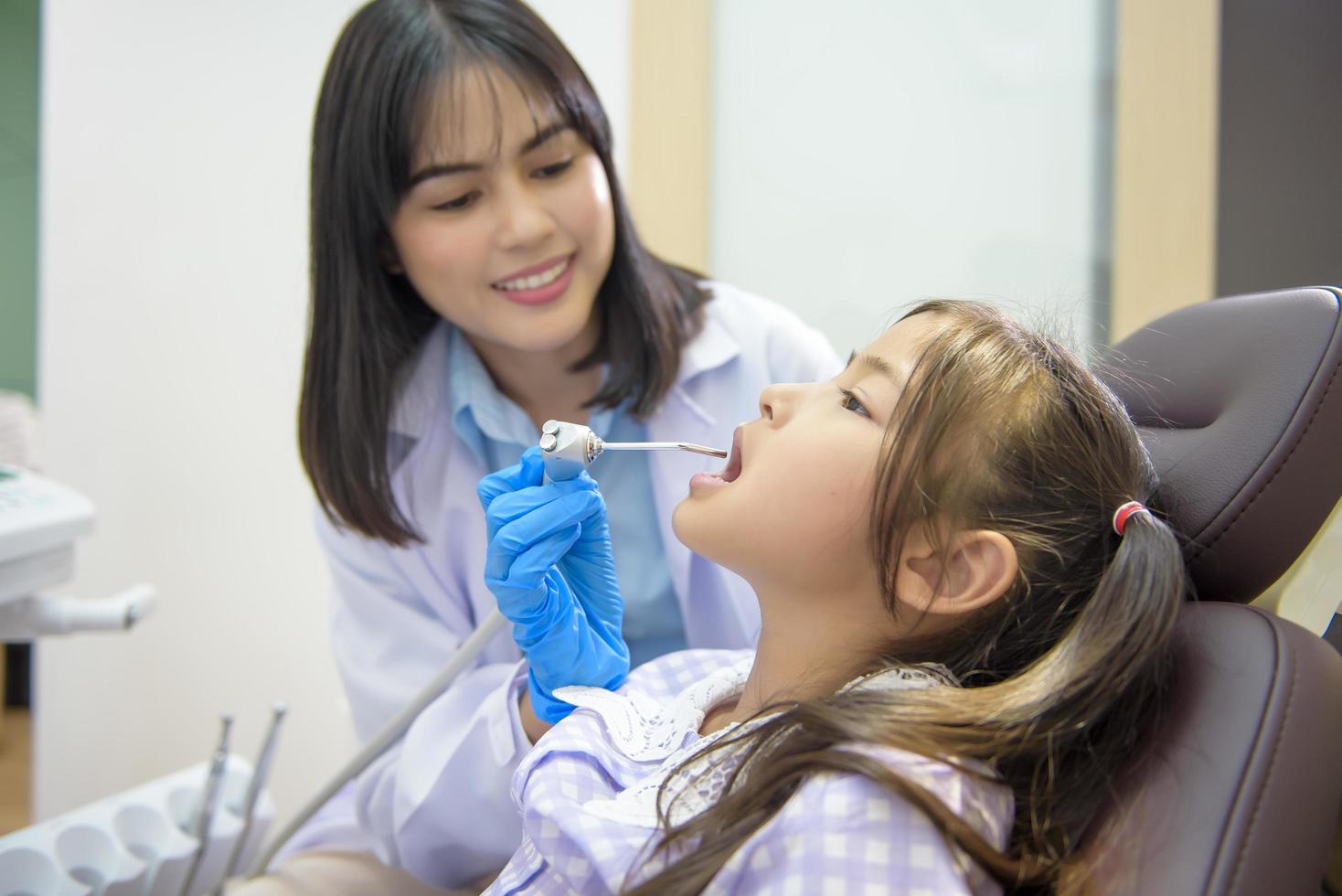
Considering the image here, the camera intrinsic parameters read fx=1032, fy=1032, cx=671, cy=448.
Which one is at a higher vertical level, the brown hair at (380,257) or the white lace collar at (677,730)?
the brown hair at (380,257)

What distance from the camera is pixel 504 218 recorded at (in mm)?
1151

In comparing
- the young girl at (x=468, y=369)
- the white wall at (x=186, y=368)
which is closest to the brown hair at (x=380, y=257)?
the young girl at (x=468, y=369)

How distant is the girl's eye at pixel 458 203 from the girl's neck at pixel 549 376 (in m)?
0.24

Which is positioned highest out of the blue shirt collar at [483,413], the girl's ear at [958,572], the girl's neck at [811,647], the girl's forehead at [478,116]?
the girl's forehead at [478,116]

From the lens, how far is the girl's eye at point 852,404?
0.88 metres

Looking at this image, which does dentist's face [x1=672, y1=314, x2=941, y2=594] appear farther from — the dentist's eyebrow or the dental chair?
the dental chair

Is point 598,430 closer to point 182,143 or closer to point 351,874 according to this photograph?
point 351,874

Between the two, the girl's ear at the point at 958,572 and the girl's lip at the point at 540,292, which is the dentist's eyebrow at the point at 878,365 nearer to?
the girl's ear at the point at 958,572

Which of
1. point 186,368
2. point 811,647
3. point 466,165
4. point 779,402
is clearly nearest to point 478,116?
point 466,165

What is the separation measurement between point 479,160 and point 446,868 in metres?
0.79

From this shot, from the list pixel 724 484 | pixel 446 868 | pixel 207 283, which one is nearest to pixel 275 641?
pixel 207 283

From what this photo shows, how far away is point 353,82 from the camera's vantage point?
1.15 m

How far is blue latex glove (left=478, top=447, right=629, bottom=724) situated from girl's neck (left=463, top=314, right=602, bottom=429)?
35cm

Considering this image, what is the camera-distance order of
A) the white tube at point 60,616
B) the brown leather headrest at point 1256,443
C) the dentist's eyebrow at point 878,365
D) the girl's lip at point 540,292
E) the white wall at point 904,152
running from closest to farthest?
the brown leather headrest at point 1256,443 → the dentist's eyebrow at point 878,365 → the white tube at point 60,616 → the girl's lip at point 540,292 → the white wall at point 904,152
